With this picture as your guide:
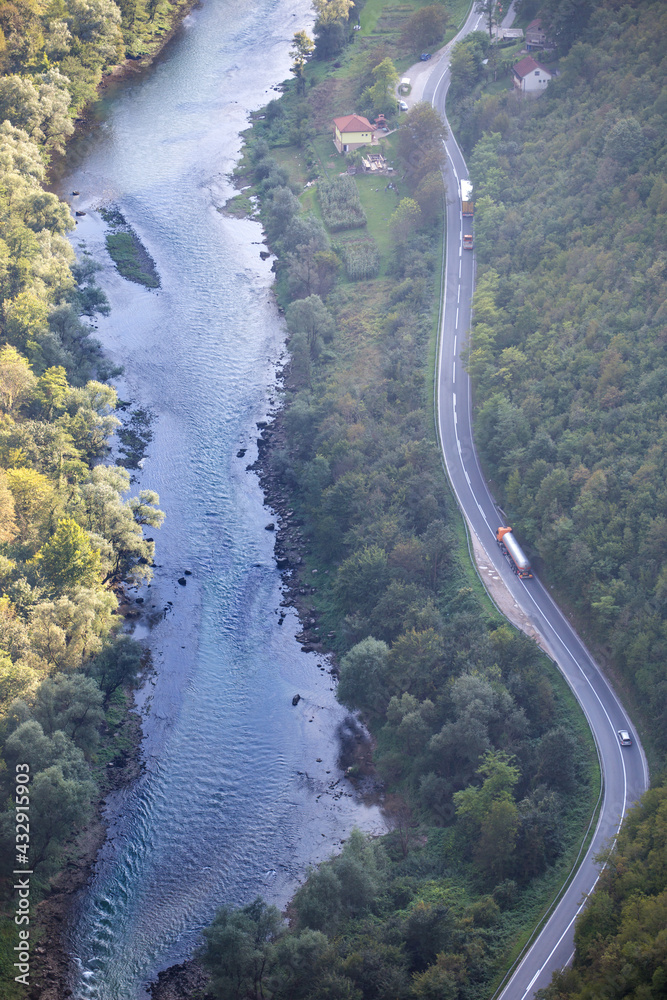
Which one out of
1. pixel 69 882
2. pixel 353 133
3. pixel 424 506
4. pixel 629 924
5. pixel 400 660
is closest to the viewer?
pixel 629 924

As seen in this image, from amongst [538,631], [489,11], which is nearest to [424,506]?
[538,631]

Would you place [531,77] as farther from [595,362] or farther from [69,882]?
[69,882]

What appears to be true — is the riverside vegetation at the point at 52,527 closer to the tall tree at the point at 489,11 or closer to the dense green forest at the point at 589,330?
the dense green forest at the point at 589,330

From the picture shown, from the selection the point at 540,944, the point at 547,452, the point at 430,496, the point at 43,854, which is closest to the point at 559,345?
the point at 547,452

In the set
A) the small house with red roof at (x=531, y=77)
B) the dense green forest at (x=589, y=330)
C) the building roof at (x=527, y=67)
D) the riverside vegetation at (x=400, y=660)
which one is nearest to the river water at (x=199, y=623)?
the riverside vegetation at (x=400, y=660)

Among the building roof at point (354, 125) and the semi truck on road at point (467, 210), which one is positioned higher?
the building roof at point (354, 125)

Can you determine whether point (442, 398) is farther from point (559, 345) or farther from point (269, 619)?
point (269, 619)
